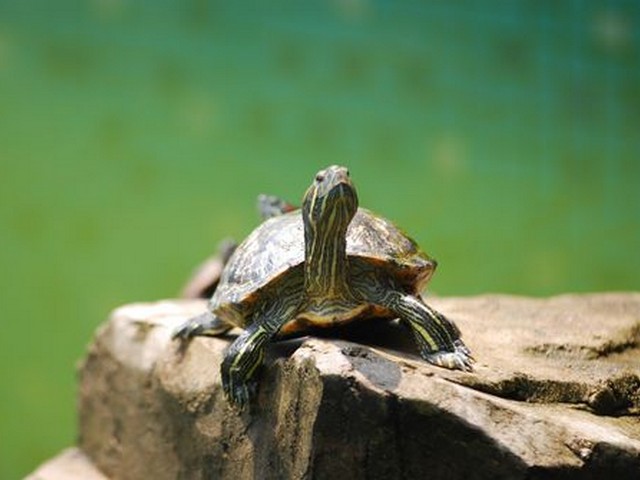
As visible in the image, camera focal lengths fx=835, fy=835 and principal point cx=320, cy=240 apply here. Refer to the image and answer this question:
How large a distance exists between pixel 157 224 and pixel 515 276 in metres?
2.30

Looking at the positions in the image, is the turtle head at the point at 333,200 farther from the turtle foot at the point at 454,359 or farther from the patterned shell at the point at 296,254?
the turtle foot at the point at 454,359

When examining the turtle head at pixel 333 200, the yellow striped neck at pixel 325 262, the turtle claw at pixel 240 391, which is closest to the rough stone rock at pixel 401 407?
the turtle claw at pixel 240 391

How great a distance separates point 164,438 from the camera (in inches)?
131

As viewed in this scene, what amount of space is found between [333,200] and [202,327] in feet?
3.24

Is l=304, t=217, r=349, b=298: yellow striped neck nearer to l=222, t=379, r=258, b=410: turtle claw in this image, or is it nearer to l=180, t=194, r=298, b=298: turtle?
l=222, t=379, r=258, b=410: turtle claw

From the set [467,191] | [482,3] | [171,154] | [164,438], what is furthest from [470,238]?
[164,438]

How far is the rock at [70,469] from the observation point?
3.88 meters

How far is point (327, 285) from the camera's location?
8.37 ft

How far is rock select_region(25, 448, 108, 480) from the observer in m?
3.88

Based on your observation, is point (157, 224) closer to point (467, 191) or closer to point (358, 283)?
point (467, 191)

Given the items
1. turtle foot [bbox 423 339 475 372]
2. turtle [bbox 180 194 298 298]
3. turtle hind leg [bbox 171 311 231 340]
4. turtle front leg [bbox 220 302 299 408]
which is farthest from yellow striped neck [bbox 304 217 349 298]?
turtle [bbox 180 194 298 298]

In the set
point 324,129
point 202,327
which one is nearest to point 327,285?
point 202,327

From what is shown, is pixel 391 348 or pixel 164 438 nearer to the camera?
pixel 391 348

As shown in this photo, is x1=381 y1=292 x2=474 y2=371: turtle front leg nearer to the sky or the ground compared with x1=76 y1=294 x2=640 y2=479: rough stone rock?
nearer to the sky
